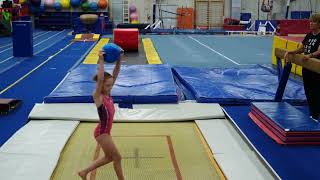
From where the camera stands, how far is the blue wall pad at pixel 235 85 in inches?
290

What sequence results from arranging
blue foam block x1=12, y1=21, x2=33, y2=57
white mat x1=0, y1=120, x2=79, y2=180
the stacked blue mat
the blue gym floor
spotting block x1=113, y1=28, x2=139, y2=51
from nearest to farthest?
white mat x1=0, y1=120, x2=79, y2=180, the blue gym floor, the stacked blue mat, blue foam block x1=12, y1=21, x2=33, y2=57, spotting block x1=113, y1=28, x2=139, y2=51

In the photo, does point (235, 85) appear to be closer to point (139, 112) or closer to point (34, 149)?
point (139, 112)

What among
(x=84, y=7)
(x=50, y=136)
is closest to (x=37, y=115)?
(x=50, y=136)

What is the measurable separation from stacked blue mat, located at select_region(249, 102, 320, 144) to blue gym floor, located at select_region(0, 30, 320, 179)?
11 centimetres

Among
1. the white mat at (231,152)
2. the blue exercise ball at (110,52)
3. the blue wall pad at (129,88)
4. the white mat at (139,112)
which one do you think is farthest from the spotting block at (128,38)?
the blue exercise ball at (110,52)

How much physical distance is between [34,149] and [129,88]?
9.26 feet

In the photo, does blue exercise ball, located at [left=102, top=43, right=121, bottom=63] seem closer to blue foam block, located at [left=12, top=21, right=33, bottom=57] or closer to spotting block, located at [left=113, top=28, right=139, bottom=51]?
spotting block, located at [left=113, top=28, right=139, bottom=51]

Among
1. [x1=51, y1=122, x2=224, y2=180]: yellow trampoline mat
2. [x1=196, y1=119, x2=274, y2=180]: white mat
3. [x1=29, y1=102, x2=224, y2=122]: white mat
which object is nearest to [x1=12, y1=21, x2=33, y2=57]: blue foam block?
[x1=29, y1=102, x2=224, y2=122]: white mat

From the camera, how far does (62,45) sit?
51.8ft

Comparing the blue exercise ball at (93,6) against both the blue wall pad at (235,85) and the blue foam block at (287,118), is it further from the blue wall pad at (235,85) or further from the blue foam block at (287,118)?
the blue foam block at (287,118)

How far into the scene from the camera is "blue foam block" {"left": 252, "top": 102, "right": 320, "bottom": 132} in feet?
17.8

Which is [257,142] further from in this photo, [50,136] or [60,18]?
[60,18]

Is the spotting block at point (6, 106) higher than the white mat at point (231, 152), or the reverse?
the spotting block at point (6, 106)

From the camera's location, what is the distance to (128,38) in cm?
1301
